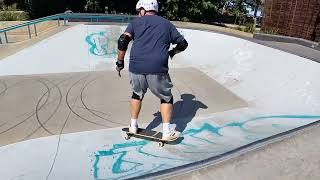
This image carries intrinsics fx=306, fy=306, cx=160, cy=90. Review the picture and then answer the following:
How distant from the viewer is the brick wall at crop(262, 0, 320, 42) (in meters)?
10.9

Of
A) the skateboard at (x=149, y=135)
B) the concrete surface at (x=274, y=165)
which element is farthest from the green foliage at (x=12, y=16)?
the concrete surface at (x=274, y=165)

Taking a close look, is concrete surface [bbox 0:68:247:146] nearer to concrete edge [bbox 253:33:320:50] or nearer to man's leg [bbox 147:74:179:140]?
man's leg [bbox 147:74:179:140]

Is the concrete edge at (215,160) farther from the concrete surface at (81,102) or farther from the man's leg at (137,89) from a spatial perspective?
the concrete surface at (81,102)

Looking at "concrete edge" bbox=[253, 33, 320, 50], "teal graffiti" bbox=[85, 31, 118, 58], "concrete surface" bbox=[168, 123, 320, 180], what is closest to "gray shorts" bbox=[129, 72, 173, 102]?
"concrete surface" bbox=[168, 123, 320, 180]

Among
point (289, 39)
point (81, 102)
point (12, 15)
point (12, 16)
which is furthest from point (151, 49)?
point (12, 15)

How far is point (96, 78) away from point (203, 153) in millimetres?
4725

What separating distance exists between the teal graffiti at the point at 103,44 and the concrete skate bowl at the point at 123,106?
32mm

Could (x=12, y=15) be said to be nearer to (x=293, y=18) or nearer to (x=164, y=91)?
(x=293, y=18)

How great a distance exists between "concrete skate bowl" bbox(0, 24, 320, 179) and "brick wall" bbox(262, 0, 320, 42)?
3.44 metres

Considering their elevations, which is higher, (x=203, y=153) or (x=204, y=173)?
(x=204, y=173)

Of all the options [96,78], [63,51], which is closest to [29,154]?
[96,78]

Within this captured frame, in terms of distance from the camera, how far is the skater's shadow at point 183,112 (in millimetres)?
5344

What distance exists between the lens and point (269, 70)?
7.36m

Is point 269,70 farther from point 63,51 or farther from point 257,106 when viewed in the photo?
point 63,51
